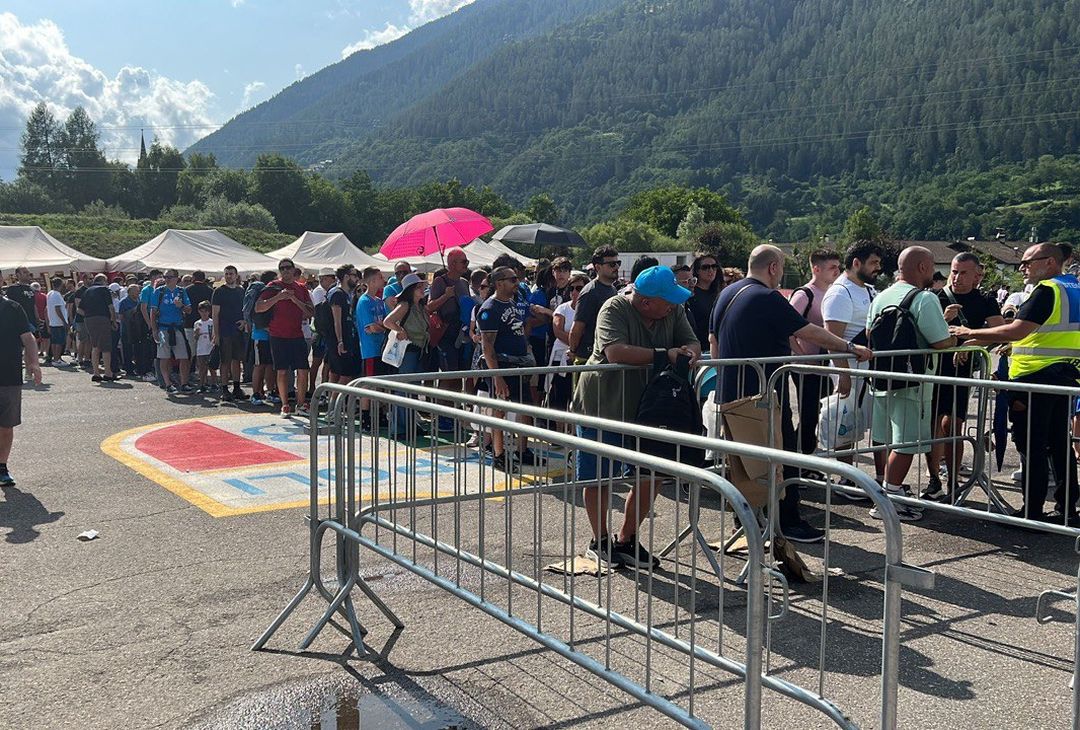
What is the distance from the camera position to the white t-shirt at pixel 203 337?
49.9ft

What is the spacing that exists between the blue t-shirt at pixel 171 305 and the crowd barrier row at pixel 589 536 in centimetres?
836

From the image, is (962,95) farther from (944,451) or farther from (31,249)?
(944,451)

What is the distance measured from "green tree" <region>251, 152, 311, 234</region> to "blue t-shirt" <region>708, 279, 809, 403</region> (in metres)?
115

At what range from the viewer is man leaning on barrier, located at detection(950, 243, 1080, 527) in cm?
684

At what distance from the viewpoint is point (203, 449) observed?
10117 millimetres

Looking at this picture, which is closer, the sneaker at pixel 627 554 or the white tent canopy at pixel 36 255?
the sneaker at pixel 627 554

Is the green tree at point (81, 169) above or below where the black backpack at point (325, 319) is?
above

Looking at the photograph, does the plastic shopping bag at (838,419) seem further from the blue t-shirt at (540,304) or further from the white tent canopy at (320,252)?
the white tent canopy at (320,252)

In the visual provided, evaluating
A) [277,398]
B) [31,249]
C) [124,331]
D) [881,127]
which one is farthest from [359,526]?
[881,127]

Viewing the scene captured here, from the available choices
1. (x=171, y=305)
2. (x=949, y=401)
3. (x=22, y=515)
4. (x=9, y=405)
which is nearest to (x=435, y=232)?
(x=171, y=305)

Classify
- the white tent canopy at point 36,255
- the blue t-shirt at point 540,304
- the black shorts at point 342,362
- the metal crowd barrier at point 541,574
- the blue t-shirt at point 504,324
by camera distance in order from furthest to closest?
the white tent canopy at point 36,255
the black shorts at point 342,362
the blue t-shirt at point 540,304
the blue t-shirt at point 504,324
the metal crowd barrier at point 541,574

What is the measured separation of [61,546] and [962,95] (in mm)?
190066

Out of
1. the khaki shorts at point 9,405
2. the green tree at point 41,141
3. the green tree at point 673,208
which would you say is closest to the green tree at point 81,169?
the green tree at point 41,141

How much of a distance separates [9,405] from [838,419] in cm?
668
